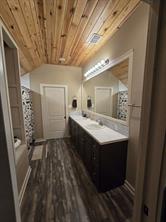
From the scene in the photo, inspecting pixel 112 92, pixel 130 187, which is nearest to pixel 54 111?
pixel 112 92

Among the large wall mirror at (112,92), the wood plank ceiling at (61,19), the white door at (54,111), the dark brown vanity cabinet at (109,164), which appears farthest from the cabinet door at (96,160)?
the white door at (54,111)

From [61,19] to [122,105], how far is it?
1.76 meters

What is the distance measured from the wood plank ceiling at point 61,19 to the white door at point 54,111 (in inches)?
70.3

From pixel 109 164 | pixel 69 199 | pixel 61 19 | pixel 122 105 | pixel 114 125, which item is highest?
pixel 61 19

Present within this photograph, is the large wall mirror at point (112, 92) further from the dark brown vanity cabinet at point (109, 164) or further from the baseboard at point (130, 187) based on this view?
the baseboard at point (130, 187)

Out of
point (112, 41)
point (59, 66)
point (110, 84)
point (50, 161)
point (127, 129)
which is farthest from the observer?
point (59, 66)

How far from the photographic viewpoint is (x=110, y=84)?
2.66m

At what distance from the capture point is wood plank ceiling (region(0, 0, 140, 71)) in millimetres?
1432

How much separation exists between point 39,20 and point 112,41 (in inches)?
53.5

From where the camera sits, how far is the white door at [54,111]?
4156mm

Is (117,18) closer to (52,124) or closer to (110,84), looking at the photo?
(110,84)

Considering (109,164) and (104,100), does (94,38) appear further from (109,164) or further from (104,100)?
(109,164)

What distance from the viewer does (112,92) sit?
2.60 metres

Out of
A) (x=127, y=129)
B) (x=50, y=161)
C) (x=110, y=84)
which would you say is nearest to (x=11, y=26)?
(x=110, y=84)
